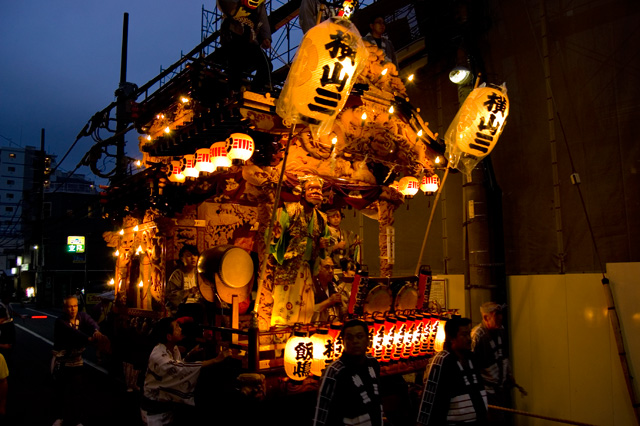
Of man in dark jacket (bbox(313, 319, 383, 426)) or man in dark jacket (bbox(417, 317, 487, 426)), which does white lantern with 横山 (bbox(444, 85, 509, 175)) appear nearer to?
man in dark jacket (bbox(417, 317, 487, 426))

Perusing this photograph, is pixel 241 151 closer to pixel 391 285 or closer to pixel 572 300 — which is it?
pixel 391 285

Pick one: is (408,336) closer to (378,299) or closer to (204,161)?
(378,299)

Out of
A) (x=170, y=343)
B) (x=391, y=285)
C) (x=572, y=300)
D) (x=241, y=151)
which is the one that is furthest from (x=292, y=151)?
(x=572, y=300)

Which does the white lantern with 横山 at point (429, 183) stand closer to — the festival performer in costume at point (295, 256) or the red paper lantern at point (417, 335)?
the festival performer in costume at point (295, 256)

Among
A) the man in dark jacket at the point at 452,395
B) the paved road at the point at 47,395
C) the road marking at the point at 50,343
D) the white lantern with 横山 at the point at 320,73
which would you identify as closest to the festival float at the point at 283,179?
the white lantern with 横山 at the point at 320,73

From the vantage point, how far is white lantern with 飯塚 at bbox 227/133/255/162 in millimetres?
7125

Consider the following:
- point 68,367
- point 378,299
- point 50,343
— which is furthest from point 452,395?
point 50,343

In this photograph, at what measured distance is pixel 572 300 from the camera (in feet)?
29.1

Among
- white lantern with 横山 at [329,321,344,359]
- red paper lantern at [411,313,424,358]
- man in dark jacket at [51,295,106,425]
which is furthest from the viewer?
red paper lantern at [411,313,424,358]

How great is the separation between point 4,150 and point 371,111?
226 feet

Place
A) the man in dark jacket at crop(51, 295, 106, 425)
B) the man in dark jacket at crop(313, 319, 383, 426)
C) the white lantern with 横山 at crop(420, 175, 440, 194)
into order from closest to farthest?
the man in dark jacket at crop(313, 319, 383, 426) < the man in dark jacket at crop(51, 295, 106, 425) < the white lantern with 横山 at crop(420, 175, 440, 194)

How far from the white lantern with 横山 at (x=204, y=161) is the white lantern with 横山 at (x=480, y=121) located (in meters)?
4.76

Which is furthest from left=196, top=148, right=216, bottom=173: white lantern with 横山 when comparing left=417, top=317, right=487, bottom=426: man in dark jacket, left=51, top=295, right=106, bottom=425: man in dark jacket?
left=417, top=317, right=487, bottom=426: man in dark jacket

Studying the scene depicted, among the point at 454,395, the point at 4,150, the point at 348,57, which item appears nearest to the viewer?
the point at 454,395
